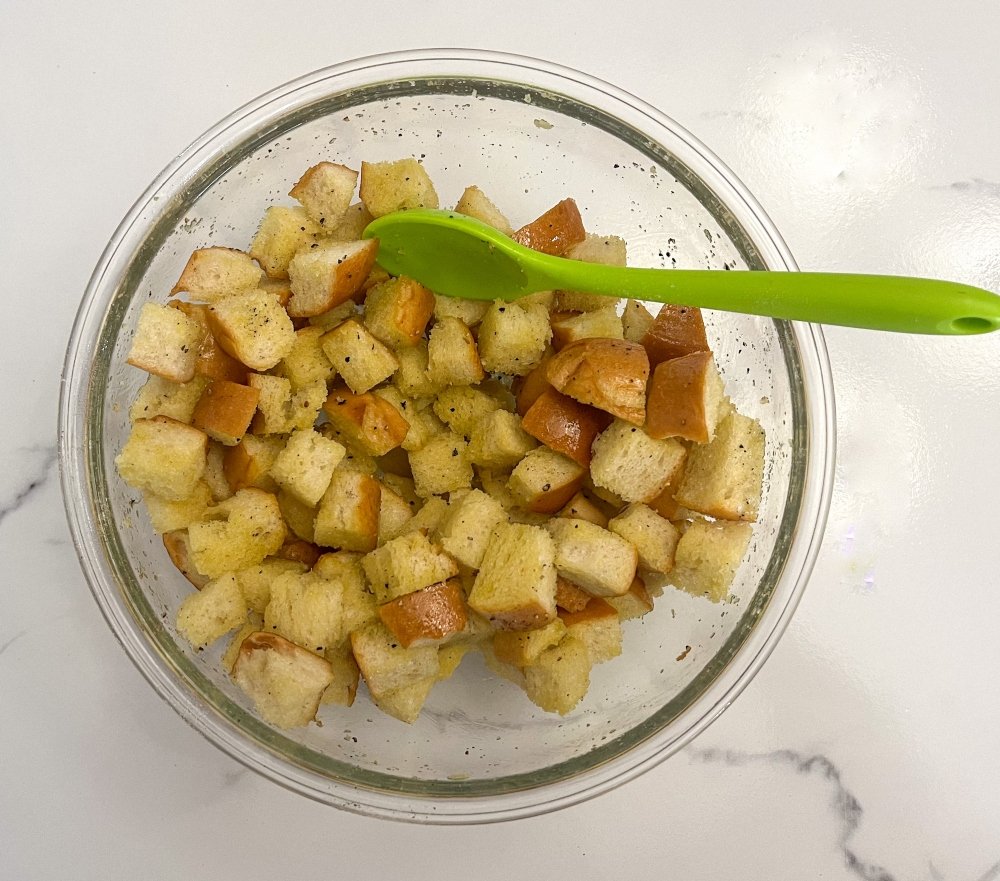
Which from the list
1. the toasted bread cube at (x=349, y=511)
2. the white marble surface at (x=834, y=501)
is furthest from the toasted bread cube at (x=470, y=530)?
the white marble surface at (x=834, y=501)

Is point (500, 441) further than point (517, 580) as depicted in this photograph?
Yes

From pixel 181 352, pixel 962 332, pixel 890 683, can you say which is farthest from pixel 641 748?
pixel 181 352

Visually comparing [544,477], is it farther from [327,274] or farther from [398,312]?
[327,274]

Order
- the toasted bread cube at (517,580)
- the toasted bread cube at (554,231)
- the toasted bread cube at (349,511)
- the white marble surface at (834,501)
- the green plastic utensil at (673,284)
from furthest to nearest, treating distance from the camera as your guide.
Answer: the white marble surface at (834,501) → the toasted bread cube at (554,231) → the toasted bread cube at (349,511) → the toasted bread cube at (517,580) → the green plastic utensil at (673,284)

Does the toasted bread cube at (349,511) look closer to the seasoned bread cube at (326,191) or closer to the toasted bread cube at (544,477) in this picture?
the toasted bread cube at (544,477)

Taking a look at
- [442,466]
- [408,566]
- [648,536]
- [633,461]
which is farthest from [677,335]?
[408,566]
